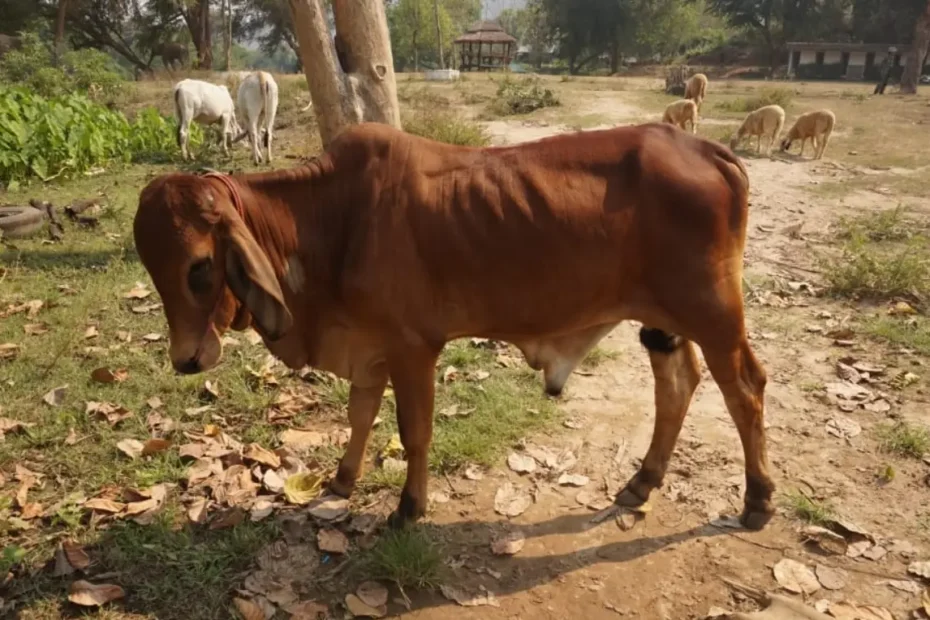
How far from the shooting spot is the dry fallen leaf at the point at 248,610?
275cm

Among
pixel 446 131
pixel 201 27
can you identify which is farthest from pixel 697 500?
pixel 201 27

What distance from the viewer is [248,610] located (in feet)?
9.07

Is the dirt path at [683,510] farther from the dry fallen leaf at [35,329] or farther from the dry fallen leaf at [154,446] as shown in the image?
the dry fallen leaf at [35,329]

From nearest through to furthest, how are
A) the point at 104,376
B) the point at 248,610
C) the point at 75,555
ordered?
the point at 248,610 → the point at 75,555 → the point at 104,376

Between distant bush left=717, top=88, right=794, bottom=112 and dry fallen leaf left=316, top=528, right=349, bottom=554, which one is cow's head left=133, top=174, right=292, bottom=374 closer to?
dry fallen leaf left=316, top=528, right=349, bottom=554

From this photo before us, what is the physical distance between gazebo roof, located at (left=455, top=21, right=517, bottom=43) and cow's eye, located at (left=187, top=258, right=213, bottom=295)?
46.4 m

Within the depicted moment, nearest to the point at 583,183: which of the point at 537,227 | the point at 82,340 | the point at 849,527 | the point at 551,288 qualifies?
the point at 537,227

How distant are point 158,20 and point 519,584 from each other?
126 ft

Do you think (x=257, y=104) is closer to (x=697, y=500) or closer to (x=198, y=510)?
(x=198, y=510)

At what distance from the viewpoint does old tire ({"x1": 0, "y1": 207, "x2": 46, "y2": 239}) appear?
729 cm

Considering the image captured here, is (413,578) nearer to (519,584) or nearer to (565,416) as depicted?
(519,584)

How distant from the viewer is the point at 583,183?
285 centimetres

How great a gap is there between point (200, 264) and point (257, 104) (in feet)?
36.6

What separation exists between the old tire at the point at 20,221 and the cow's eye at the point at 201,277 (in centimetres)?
605
